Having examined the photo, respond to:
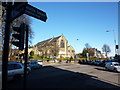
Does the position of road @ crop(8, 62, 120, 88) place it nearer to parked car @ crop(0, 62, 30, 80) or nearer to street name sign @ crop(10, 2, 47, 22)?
parked car @ crop(0, 62, 30, 80)

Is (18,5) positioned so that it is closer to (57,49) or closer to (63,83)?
(63,83)

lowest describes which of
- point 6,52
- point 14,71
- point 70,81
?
point 70,81

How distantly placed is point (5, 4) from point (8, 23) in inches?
18.4

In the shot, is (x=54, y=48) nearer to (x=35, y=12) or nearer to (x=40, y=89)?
(x=40, y=89)

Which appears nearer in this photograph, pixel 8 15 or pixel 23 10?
pixel 23 10

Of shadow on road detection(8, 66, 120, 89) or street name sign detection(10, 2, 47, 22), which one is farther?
shadow on road detection(8, 66, 120, 89)

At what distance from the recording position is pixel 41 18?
3912 mm

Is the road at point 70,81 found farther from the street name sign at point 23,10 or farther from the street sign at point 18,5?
the street sign at point 18,5

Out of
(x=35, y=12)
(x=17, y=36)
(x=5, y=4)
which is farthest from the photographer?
(x=17, y=36)

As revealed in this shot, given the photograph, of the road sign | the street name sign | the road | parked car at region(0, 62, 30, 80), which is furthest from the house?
the street name sign

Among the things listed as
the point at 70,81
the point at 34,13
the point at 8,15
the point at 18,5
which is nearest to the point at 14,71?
the point at 70,81

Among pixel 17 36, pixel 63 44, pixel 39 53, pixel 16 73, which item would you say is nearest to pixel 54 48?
pixel 63 44

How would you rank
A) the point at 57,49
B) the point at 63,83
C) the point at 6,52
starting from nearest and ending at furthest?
1. the point at 6,52
2. the point at 63,83
3. the point at 57,49

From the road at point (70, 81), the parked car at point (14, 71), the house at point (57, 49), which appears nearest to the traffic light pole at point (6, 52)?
the road at point (70, 81)
